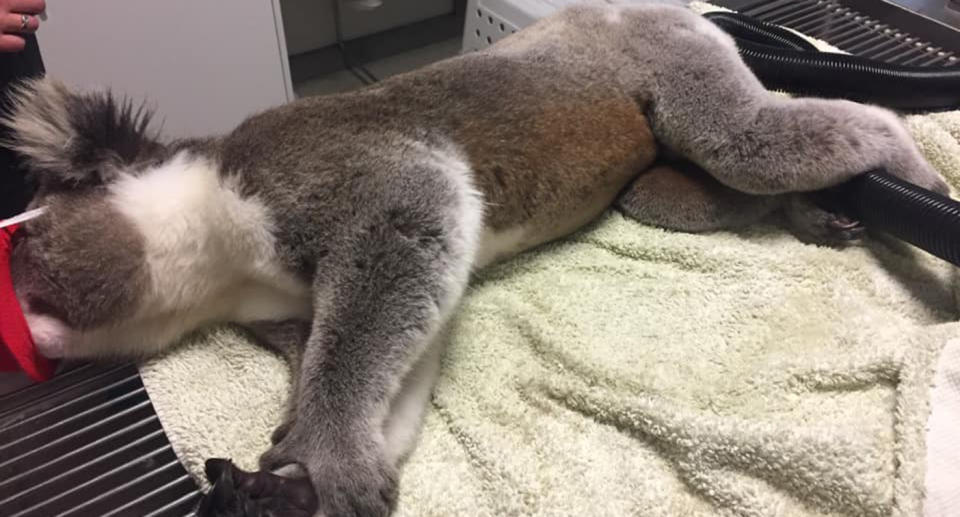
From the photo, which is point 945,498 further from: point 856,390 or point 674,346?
point 674,346

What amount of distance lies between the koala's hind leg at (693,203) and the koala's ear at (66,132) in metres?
0.91

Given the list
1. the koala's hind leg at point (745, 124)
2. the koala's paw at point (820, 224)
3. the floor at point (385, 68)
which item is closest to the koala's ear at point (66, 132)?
the koala's hind leg at point (745, 124)

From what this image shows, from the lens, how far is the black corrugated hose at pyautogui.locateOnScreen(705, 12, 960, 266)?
4.01ft

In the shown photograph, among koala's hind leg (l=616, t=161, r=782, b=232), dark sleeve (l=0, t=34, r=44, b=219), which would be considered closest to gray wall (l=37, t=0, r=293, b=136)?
dark sleeve (l=0, t=34, r=44, b=219)

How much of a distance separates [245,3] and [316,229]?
3.04 feet

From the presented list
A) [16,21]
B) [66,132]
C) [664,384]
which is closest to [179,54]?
[16,21]

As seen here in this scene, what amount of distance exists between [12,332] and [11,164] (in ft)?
1.13

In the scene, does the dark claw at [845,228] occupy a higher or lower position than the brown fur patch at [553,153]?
lower

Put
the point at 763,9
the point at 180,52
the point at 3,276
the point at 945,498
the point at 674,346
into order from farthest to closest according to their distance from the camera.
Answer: the point at 763,9 < the point at 180,52 < the point at 674,346 < the point at 3,276 < the point at 945,498

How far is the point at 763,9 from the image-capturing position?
2000 millimetres

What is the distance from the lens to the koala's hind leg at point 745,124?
1.22 m

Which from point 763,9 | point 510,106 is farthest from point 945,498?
point 763,9

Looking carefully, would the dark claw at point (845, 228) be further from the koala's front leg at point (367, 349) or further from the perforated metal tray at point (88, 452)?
the perforated metal tray at point (88, 452)

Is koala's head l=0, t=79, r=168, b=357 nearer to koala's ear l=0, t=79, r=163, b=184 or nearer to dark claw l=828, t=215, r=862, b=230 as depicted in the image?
koala's ear l=0, t=79, r=163, b=184
